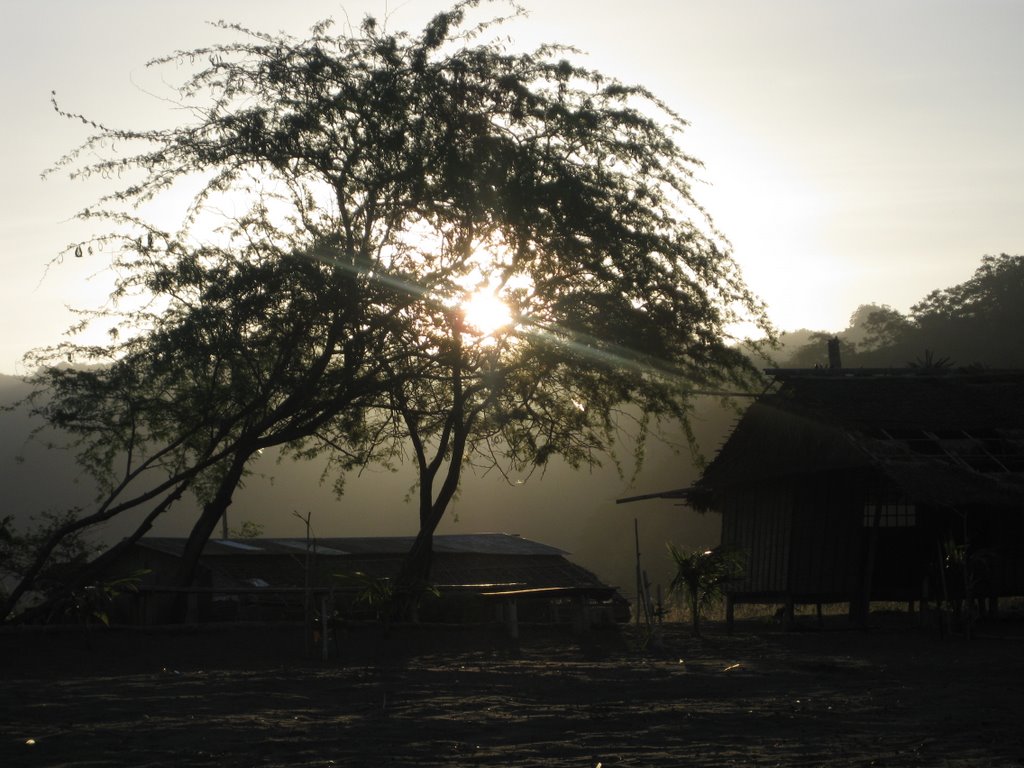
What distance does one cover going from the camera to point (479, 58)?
734 inches

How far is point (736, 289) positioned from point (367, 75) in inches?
267

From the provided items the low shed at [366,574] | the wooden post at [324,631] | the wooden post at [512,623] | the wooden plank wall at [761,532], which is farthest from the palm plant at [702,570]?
the wooden post at [324,631]

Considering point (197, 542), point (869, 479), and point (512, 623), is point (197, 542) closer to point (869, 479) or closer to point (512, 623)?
point (512, 623)

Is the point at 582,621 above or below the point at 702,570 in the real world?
below

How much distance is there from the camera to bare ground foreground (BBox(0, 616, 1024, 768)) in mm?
7934

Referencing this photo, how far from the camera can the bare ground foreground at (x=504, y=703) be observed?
7.93 meters

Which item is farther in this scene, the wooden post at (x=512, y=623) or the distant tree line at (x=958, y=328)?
the distant tree line at (x=958, y=328)

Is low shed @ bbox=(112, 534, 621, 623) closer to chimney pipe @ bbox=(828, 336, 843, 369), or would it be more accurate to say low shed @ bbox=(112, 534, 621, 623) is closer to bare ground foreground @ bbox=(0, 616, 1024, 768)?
bare ground foreground @ bbox=(0, 616, 1024, 768)

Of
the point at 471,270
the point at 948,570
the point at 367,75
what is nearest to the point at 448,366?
the point at 471,270

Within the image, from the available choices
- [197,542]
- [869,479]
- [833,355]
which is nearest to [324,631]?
[197,542]

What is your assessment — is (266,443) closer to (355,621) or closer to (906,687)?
(355,621)

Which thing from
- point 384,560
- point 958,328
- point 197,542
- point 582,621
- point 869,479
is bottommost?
point 582,621

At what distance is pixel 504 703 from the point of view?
1066 cm

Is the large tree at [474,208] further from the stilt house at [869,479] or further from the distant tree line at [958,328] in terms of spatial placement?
the distant tree line at [958,328]
